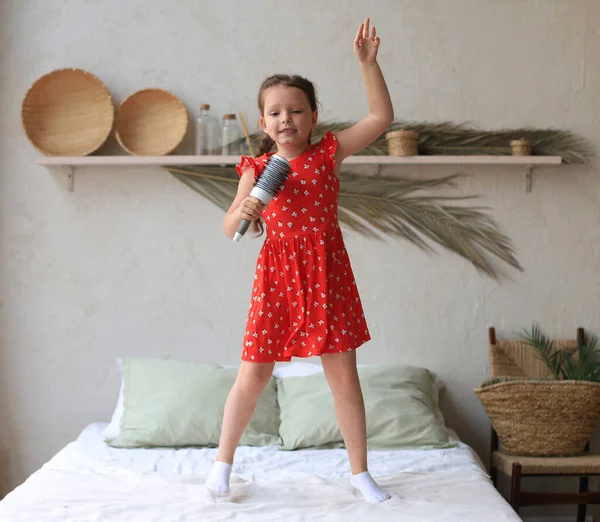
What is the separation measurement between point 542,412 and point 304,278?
126cm

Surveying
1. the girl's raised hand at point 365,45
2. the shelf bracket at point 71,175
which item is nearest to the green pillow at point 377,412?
the shelf bracket at point 71,175

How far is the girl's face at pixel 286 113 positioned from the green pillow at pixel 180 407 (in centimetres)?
122

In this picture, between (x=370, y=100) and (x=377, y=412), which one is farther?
(x=377, y=412)

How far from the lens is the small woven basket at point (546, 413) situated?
10.2 ft

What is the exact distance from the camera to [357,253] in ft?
11.7

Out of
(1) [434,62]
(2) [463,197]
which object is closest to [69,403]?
(2) [463,197]

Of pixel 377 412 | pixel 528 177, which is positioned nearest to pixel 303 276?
pixel 377 412

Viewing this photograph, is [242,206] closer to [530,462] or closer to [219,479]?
[219,479]

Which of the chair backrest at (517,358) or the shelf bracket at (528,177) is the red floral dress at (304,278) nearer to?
the chair backrest at (517,358)

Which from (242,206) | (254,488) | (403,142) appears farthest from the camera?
(403,142)

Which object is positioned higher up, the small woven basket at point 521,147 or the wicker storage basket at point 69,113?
the wicker storage basket at point 69,113

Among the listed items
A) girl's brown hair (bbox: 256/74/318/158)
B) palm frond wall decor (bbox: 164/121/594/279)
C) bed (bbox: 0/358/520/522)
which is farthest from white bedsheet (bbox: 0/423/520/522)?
girl's brown hair (bbox: 256/74/318/158)

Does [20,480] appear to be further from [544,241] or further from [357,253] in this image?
[544,241]

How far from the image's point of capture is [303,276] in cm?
240
